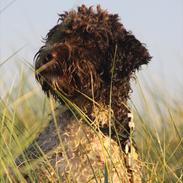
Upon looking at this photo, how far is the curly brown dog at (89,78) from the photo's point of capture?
3.92 m

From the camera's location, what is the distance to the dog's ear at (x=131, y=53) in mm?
4257

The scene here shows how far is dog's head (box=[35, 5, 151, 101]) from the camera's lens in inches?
156

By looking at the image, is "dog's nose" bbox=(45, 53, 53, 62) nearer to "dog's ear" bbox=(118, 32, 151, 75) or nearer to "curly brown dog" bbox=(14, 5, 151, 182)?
"curly brown dog" bbox=(14, 5, 151, 182)

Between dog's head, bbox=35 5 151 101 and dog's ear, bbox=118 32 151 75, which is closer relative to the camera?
dog's head, bbox=35 5 151 101

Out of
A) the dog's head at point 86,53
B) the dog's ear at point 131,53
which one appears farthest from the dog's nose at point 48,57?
the dog's ear at point 131,53

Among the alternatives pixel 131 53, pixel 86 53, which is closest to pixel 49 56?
pixel 86 53

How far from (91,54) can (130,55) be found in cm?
31

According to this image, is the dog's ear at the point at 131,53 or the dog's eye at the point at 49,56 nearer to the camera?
the dog's eye at the point at 49,56

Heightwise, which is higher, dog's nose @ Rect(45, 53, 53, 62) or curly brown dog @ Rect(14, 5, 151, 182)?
dog's nose @ Rect(45, 53, 53, 62)

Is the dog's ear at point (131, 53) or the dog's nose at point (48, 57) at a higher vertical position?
the dog's nose at point (48, 57)

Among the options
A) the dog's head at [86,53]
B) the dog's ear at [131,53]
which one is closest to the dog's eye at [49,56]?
the dog's head at [86,53]

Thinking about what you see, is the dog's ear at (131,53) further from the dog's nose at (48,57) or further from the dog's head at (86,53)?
the dog's nose at (48,57)

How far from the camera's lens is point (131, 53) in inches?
169

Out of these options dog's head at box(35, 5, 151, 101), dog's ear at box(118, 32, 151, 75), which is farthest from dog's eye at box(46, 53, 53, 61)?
dog's ear at box(118, 32, 151, 75)
